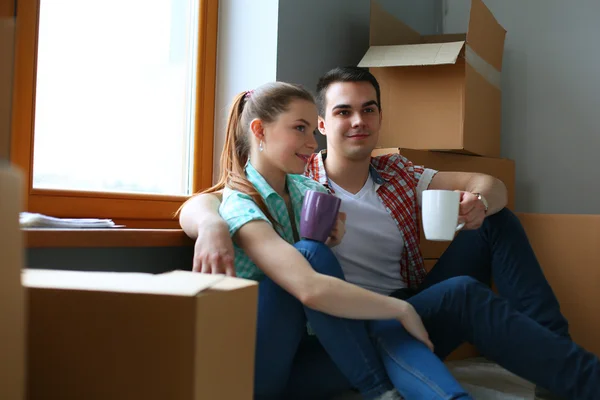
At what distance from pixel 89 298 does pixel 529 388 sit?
110 cm

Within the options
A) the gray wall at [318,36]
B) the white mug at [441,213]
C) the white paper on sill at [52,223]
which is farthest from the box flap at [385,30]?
the white paper on sill at [52,223]

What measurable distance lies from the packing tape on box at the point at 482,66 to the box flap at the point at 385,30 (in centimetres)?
24

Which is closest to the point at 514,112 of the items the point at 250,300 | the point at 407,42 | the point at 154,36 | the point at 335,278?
the point at 407,42

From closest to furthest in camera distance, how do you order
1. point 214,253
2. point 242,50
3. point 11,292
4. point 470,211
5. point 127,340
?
point 11,292
point 127,340
point 214,253
point 470,211
point 242,50

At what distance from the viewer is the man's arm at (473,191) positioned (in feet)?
4.41

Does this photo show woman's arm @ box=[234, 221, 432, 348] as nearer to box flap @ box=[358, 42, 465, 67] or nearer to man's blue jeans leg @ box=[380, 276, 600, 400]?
man's blue jeans leg @ box=[380, 276, 600, 400]

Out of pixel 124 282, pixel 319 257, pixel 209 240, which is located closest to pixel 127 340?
pixel 124 282

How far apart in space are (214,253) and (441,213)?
455mm

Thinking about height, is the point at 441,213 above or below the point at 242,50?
below

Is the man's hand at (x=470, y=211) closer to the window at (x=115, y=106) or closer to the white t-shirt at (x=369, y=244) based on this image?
the white t-shirt at (x=369, y=244)

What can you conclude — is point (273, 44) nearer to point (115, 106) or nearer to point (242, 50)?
point (242, 50)

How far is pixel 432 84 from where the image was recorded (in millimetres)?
1777

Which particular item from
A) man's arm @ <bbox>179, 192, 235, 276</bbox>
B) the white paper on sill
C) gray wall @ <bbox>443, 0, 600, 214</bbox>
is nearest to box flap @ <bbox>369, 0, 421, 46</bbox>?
gray wall @ <bbox>443, 0, 600, 214</bbox>

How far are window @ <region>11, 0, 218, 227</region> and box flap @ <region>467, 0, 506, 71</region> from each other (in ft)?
2.37
